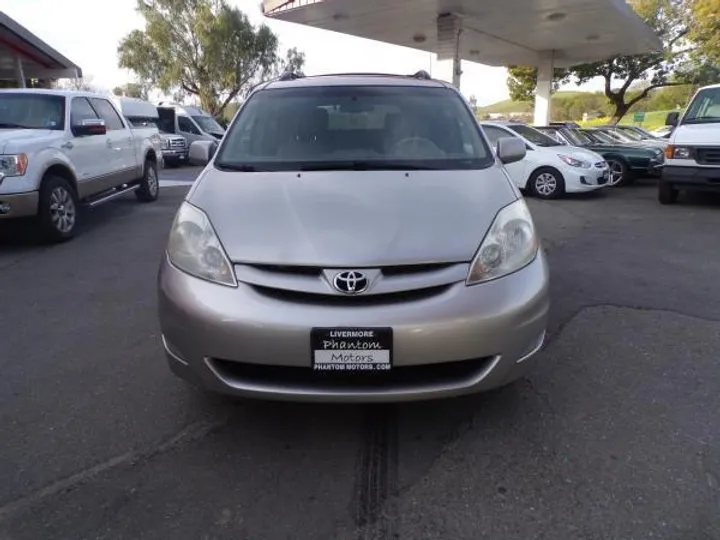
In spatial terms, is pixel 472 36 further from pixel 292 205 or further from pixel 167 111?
pixel 292 205

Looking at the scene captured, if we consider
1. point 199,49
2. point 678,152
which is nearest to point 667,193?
point 678,152

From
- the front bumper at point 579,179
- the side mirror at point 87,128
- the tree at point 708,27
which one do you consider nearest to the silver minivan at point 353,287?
the side mirror at point 87,128

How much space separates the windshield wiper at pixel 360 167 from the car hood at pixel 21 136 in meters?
4.57

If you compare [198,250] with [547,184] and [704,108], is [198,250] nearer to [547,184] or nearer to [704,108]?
[547,184]

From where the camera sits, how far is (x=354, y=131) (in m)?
3.51

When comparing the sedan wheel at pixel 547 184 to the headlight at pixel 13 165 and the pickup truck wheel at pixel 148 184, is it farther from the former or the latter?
the headlight at pixel 13 165

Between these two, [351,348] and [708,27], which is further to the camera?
[708,27]

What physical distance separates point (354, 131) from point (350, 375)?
1792mm

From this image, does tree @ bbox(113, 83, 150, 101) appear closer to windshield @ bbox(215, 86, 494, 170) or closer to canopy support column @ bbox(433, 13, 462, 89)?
canopy support column @ bbox(433, 13, 462, 89)

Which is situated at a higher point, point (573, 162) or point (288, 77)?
point (288, 77)

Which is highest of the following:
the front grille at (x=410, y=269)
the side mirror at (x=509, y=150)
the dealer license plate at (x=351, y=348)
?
the side mirror at (x=509, y=150)

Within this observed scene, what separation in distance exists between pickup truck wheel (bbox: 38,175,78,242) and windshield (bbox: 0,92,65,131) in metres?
0.83

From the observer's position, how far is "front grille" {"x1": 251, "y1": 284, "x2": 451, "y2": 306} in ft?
7.44

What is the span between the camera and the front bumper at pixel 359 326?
222cm
